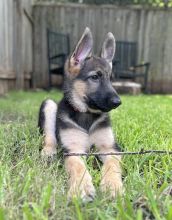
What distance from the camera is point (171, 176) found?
2480 millimetres

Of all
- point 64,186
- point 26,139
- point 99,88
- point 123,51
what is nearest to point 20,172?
point 64,186

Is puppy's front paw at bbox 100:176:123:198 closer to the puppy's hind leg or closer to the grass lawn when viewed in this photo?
the grass lawn

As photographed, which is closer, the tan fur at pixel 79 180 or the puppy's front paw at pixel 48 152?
the tan fur at pixel 79 180

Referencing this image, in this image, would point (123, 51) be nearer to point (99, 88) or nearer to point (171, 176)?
point (99, 88)

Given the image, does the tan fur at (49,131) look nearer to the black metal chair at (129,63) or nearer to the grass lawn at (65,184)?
the grass lawn at (65,184)

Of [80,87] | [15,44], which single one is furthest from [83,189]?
[15,44]

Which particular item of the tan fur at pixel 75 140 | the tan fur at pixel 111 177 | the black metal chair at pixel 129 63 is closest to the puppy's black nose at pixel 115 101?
the tan fur at pixel 75 140

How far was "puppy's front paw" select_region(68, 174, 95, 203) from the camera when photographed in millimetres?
2098

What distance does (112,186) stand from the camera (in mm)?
2336

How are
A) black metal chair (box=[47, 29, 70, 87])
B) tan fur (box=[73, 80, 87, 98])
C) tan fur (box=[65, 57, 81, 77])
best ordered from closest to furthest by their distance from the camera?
tan fur (box=[73, 80, 87, 98])
tan fur (box=[65, 57, 81, 77])
black metal chair (box=[47, 29, 70, 87])

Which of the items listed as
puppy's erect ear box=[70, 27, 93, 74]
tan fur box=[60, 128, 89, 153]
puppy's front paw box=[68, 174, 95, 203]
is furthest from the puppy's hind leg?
puppy's front paw box=[68, 174, 95, 203]

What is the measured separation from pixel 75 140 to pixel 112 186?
87 cm

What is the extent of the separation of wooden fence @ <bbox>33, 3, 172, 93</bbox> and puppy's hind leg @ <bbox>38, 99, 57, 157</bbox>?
8.27 m

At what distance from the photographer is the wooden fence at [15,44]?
8.68m
